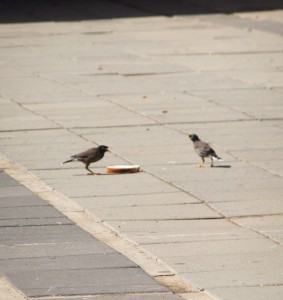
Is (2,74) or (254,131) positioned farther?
(2,74)

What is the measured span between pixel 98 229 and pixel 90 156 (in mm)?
2726

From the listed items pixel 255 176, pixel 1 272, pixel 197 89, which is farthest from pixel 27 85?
pixel 1 272

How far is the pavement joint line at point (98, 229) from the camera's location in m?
9.36

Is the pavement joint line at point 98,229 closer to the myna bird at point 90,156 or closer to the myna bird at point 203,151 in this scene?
the myna bird at point 90,156

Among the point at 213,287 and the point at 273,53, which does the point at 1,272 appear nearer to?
the point at 213,287

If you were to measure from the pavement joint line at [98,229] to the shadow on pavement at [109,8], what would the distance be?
1651 centimetres

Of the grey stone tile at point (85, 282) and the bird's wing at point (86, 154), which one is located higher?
the grey stone tile at point (85, 282)

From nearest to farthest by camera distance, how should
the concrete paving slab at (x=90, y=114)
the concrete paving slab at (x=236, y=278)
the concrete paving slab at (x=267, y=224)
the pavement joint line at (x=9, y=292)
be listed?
the pavement joint line at (x=9, y=292) → the concrete paving slab at (x=236, y=278) → the concrete paving slab at (x=267, y=224) → the concrete paving slab at (x=90, y=114)

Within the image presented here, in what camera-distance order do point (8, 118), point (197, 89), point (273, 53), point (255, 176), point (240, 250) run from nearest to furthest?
point (240, 250) < point (255, 176) < point (8, 118) < point (197, 89) < point (273, 53)

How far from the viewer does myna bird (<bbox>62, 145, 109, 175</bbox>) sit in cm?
1350

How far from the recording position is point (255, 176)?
43.1 ft

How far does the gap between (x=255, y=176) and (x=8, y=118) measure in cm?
482

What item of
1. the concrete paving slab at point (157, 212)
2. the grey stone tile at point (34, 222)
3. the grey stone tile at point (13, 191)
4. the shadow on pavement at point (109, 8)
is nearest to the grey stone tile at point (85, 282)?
the grey stone tile at point (34, 222)

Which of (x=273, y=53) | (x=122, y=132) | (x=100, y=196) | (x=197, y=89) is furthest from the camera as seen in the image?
(x=273, y=53)
